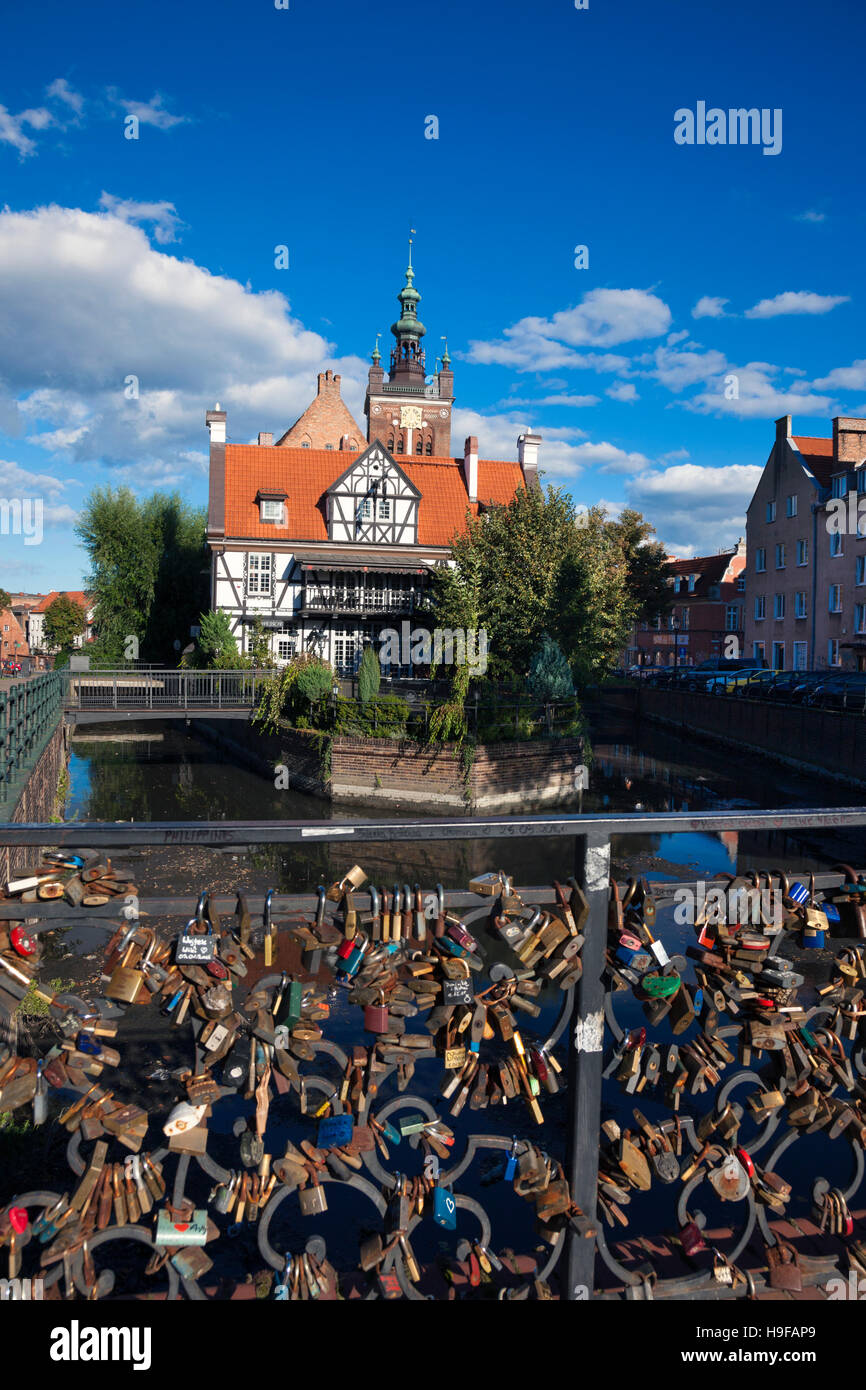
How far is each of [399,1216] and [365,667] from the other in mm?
22433

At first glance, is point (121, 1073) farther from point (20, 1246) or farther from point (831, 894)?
point (831, 894)

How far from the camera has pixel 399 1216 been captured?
223 centimetres

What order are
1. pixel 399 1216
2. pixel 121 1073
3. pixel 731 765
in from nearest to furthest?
pixel 399 1216, pixel 121 1073, pixel 731 765

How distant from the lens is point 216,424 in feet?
134

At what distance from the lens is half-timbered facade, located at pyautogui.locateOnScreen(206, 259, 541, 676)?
38469mm

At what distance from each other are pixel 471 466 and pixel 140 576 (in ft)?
62.9

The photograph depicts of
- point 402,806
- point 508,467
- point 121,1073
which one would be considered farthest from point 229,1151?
point 508,467

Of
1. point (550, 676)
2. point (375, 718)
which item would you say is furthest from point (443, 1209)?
point (550, 676)

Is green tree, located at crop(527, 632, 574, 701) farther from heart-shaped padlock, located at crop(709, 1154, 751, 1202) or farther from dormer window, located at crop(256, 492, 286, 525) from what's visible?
heart-shaped padlock, located at crop(709, 1154, 751, 1202)

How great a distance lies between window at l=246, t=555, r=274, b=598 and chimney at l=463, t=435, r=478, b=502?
1156 cm

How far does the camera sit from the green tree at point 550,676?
25.0m

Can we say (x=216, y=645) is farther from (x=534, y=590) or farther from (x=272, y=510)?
(x=534, y=590)

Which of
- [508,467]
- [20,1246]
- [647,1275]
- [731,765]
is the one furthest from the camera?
[508,467]

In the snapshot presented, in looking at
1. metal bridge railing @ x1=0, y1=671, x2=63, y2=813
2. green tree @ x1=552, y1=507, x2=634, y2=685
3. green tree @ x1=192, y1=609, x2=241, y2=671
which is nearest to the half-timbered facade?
green tree @ x1=192, y1=609, x2=241, y2=671
